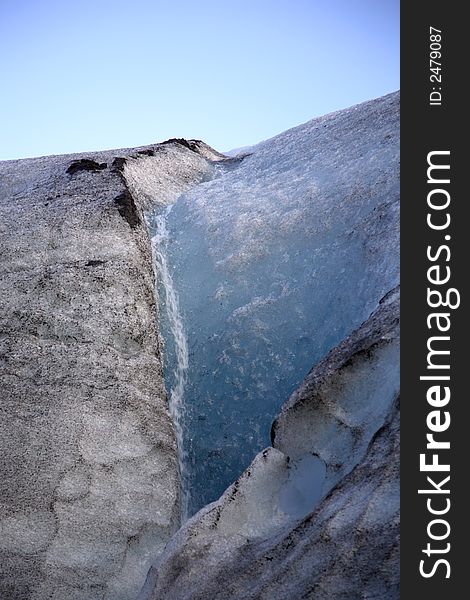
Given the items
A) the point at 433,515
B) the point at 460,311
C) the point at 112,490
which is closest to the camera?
the point at 433,515

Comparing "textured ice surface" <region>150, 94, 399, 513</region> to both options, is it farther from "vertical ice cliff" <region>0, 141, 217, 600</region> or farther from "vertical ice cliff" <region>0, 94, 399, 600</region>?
"vertical ice cliff" <region>0, 141, 217, 600</region>

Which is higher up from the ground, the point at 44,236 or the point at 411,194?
the point at 44,236

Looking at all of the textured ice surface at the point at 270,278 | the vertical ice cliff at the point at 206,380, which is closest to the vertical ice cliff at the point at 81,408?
the vertical ice cliff at the point at 206,380

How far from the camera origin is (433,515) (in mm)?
4344

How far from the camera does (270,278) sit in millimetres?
10617

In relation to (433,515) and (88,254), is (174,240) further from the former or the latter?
(433,515)

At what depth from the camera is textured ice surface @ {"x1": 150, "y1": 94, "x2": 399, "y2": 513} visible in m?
9.20

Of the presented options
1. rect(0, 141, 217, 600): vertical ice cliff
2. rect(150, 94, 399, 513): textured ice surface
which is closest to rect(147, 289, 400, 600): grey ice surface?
rect(0, 141, 217, 600): vertical ice cliff

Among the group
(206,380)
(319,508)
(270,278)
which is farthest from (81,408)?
(319,508)

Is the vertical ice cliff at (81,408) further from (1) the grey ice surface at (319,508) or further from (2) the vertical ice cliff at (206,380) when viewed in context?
(1) the grey ice surface at (319,508)

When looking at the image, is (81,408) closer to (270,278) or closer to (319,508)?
(270,278)

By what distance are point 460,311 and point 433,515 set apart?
1.38 meters

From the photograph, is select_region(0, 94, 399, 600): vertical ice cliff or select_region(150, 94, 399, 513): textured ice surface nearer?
select_region(0, 94, 399, 600): vertical ice cliff

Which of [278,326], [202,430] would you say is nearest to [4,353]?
[202,430]
